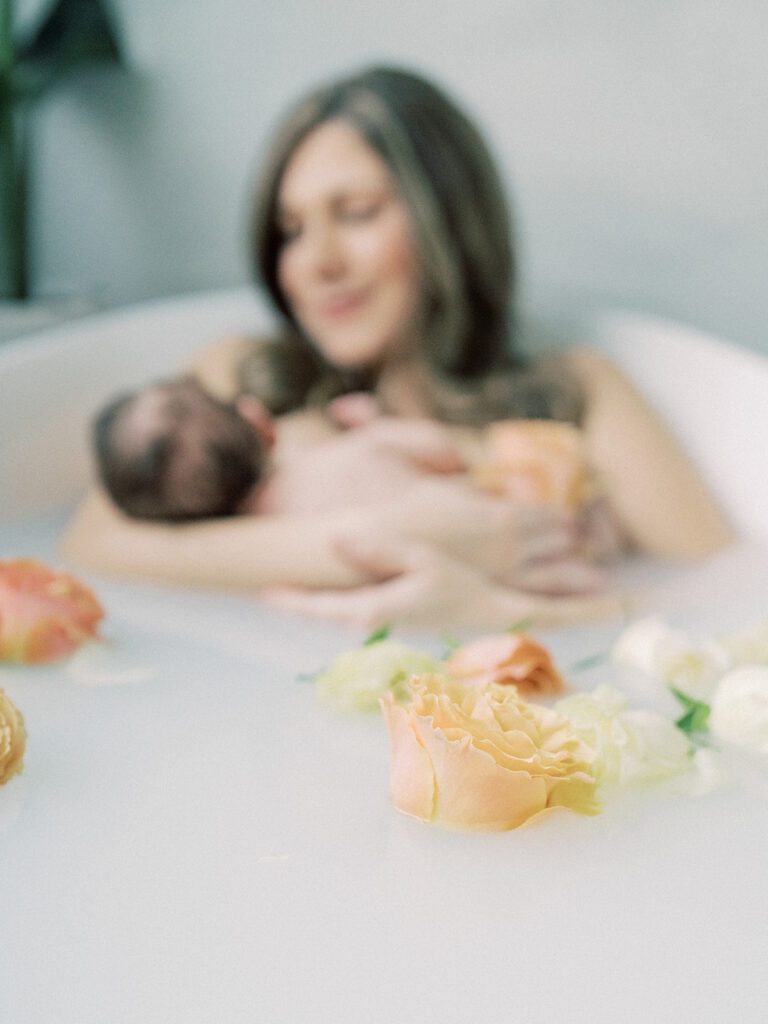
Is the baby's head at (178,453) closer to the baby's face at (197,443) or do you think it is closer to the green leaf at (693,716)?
the baby's face at (197,443)

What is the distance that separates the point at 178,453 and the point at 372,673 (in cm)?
56

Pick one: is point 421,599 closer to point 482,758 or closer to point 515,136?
point 482,758

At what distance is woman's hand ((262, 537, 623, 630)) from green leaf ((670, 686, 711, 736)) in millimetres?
479

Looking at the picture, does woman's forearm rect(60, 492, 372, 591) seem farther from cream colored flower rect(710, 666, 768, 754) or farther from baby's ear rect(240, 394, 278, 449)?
cream colored flower rect(710, 666, 768, 754)

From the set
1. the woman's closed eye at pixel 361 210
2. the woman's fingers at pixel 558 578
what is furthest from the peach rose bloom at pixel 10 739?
the woman's closed eye at pixel 361 210

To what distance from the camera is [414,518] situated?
1.35 meters

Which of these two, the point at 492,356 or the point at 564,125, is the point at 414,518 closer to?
the point at 492,356

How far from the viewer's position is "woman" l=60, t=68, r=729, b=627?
138 centimetres

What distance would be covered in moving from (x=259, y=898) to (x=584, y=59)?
171 centimetres

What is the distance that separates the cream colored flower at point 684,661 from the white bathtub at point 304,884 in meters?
0.10

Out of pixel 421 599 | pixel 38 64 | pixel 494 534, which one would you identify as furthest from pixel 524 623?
pixel 38 64

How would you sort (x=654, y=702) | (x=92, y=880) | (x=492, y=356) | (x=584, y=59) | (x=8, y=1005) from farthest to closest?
1. (x=584, y=59)
2. (x=492, y=356)
3. (x=654, y=702)
4. (x=92, y=880)
5. (x=8, y=1005)

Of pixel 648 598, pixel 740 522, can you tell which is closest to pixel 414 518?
pixel 648 598

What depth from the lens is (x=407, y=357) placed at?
174 centimetres
